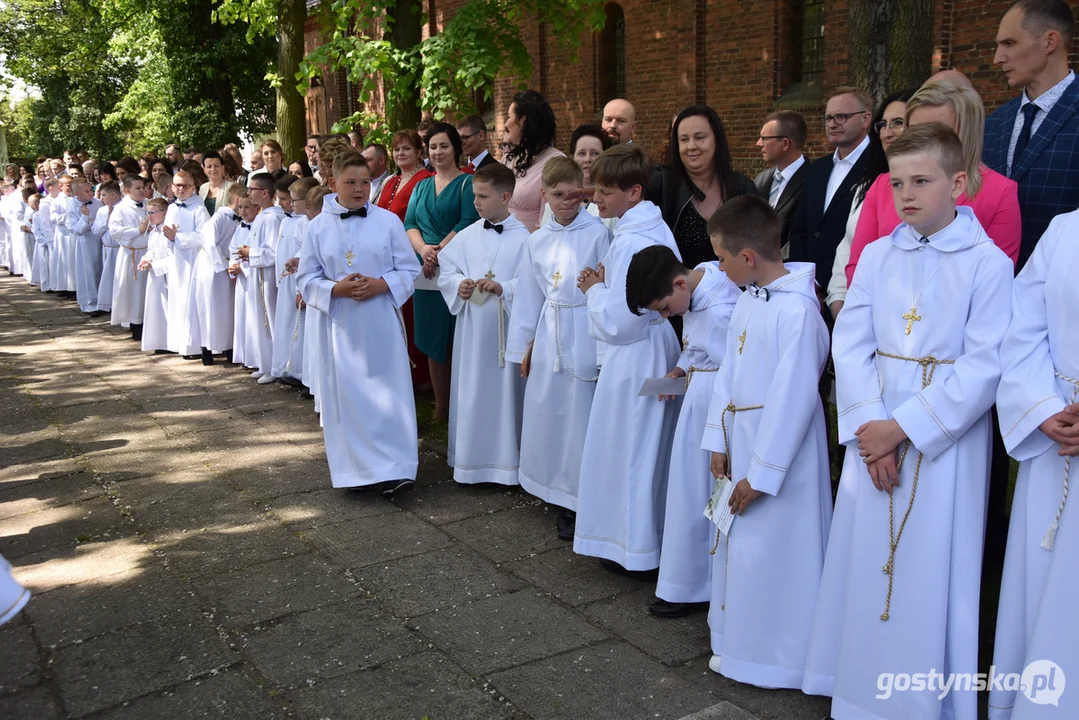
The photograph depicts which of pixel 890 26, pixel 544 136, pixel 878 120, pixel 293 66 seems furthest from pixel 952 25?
pixel 293 66

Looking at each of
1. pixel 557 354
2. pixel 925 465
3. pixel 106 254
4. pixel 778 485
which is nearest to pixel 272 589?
pixel 557 354

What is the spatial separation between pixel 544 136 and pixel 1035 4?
3.45m

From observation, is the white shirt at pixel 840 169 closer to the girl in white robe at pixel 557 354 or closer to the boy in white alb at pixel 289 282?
the girl in white robe at pixel 557 354

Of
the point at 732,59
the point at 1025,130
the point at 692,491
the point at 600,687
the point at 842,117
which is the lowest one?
the point at 600,687

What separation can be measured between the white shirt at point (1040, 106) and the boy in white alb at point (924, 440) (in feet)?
4.05

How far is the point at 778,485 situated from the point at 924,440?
61 centimetres

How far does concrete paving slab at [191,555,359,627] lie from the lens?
479 cm

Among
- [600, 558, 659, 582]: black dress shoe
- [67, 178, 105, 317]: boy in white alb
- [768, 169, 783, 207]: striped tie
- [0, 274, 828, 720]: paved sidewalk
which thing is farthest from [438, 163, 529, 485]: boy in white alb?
[67, 178, 105, 317]: boy in white alb

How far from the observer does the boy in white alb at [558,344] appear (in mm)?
5637

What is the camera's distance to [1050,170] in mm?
4371

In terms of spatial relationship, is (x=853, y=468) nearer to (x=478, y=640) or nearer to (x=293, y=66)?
(x=478, y=640)

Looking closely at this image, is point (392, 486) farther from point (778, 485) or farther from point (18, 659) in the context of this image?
point (778, 485)

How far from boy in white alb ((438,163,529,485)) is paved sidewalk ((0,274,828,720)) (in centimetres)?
26

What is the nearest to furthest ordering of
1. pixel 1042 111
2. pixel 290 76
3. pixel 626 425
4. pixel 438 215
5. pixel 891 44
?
1. pixel 1042 111
2. pixel 626 425
3. pixel 891 44
4. pixel 438 215
5. pixel 290 76
